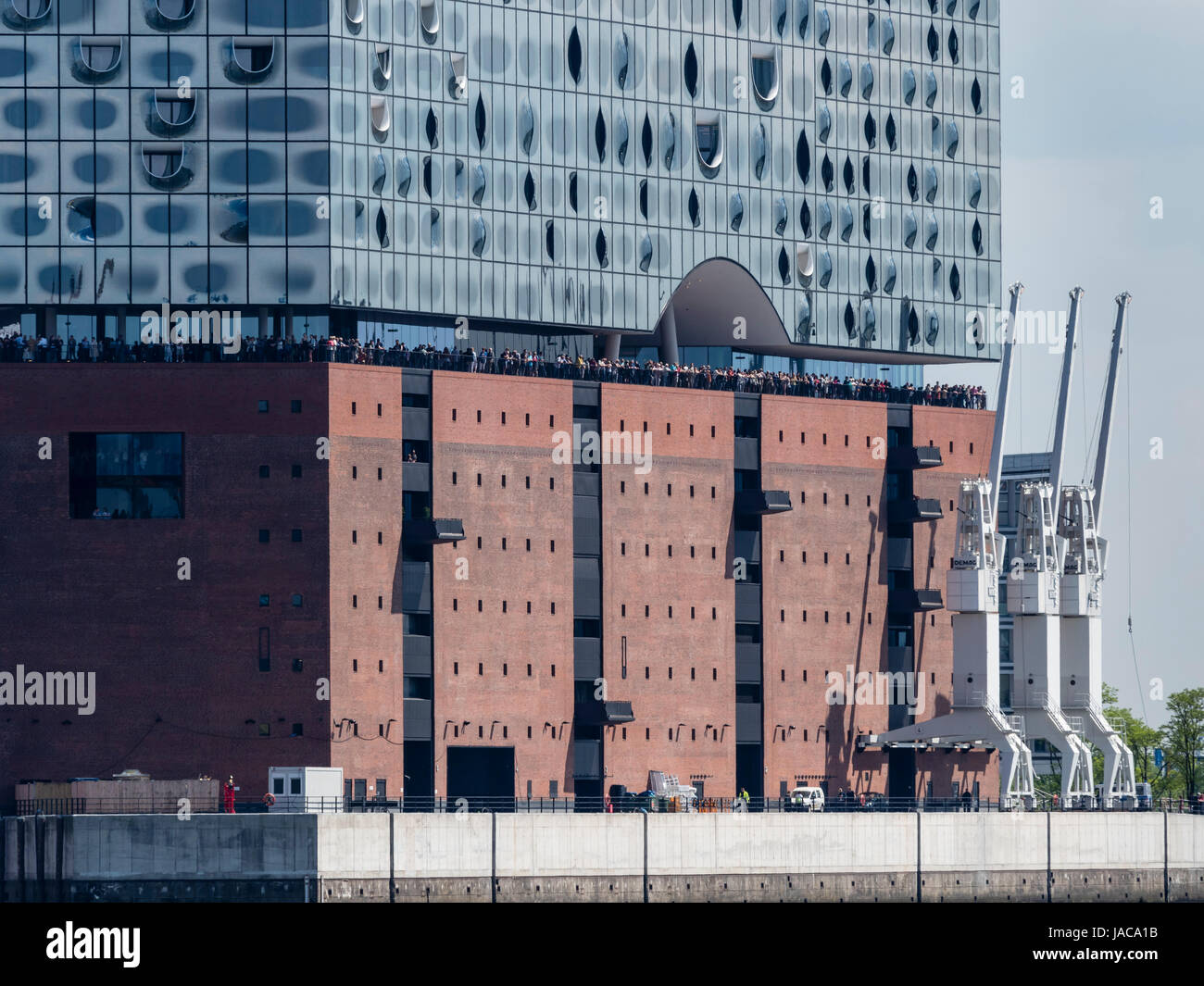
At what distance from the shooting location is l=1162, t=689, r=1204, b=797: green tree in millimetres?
141500

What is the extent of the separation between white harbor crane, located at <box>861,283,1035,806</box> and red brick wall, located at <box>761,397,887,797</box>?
2.96 m

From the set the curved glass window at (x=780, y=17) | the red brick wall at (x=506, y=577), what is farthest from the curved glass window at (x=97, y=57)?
the curved glass window at (x=780, y=17)

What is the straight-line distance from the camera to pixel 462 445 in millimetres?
99812

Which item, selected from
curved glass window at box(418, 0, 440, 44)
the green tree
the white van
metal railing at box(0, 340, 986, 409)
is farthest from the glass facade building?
the green tree

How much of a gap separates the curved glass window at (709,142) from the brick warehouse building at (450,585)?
8.43 meters

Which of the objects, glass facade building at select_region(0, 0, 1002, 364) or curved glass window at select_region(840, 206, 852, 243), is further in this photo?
curved glass window at select_region(840, 206, 852, 243)

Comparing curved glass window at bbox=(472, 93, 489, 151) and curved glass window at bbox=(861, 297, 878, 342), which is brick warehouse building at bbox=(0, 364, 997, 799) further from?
curved glass window at bbox=(472, 93, 489, 151)

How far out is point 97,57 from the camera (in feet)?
322

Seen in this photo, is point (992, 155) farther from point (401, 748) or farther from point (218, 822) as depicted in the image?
point (218, 822)

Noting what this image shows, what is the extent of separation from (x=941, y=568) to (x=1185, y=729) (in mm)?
31455

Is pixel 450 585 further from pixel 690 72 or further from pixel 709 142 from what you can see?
pixel 690 72

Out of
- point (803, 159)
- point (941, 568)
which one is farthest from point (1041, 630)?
point (803, 159)

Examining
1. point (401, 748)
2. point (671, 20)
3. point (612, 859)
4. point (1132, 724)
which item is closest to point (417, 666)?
point (401, 748)

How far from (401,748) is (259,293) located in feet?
49.7
